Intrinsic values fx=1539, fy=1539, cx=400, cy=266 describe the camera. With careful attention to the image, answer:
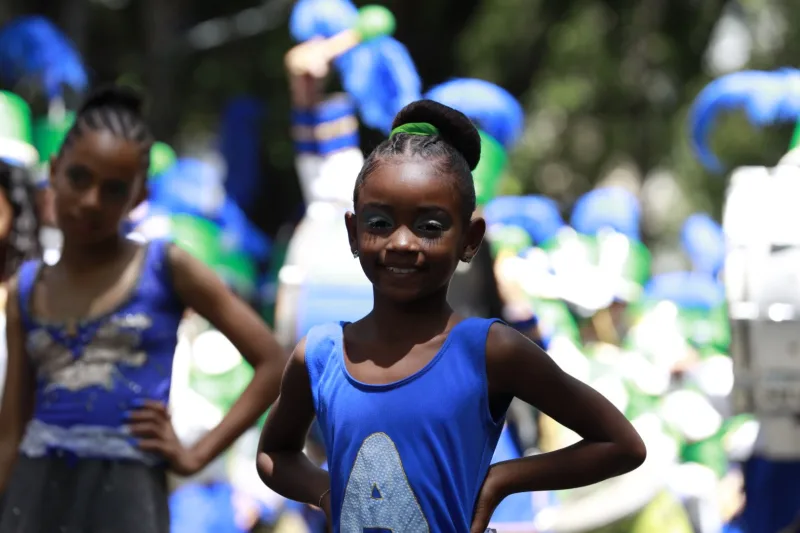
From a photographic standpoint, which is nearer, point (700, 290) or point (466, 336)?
point (466, 336)

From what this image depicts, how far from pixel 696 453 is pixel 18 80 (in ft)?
19.2

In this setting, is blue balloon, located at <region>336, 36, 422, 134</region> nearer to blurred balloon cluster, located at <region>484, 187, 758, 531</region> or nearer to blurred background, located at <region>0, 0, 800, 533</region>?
blurred background, located at <region>0, 0, 800, 533</region>

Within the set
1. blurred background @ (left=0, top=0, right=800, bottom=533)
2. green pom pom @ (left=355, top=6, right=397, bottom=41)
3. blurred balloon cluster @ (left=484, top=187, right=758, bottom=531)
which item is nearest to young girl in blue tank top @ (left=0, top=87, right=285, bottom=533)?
blurred background @ (left=0, top=0, right=800, bottom=533)

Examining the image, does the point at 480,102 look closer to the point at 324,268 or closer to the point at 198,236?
the point at 324,268

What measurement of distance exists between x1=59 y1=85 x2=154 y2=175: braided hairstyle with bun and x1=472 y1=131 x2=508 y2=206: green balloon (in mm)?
2014

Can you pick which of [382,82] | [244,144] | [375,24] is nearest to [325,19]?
[375,24]

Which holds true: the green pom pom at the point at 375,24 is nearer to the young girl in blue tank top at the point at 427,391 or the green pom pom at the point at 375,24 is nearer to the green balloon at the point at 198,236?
the green balloon at the point at 198,236

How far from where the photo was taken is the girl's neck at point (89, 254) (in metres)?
3.79

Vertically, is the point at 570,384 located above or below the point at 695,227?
above

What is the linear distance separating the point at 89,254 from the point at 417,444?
1321 millimetres

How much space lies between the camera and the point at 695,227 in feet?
38.4

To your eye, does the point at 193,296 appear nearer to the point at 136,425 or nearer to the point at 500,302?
the point at 136,425

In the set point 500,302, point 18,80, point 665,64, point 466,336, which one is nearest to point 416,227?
point 466,336

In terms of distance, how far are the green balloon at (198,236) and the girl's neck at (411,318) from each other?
19.2 feet
